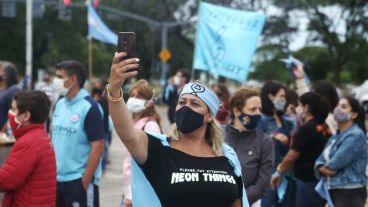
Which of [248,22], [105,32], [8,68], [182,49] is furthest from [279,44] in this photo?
[8,68]

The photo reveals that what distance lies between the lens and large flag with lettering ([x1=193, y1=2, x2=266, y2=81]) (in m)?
10.1

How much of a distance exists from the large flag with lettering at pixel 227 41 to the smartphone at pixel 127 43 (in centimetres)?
674

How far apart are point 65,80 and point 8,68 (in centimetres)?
160

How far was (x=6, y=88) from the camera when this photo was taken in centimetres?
697

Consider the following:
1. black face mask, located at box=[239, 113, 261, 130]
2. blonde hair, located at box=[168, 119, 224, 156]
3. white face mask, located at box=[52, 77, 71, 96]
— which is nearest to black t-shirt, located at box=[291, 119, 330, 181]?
black face mask, located at box=[239, 113, 261, 130]

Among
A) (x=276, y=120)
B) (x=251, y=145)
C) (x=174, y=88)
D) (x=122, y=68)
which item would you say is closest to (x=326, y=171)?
(x=251, y=145)

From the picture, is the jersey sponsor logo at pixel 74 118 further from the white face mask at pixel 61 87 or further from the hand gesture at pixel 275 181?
the hand gesture at pixel 275 181

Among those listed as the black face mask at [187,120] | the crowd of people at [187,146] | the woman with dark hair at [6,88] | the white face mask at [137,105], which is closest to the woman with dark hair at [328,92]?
the crowd of people at [187,146]

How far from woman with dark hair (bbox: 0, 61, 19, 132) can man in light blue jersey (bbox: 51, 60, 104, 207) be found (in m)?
1.26

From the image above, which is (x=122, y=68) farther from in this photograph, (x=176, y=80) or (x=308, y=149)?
(x=176, y=80)

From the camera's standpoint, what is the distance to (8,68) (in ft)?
23.2

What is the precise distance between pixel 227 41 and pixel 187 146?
6.68 m

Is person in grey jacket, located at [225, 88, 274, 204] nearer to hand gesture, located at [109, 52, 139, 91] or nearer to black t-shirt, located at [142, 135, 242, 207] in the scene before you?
black t-shirt, located at [142, 135, 242, 207]

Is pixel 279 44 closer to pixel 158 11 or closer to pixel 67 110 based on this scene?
pixel 158 11
